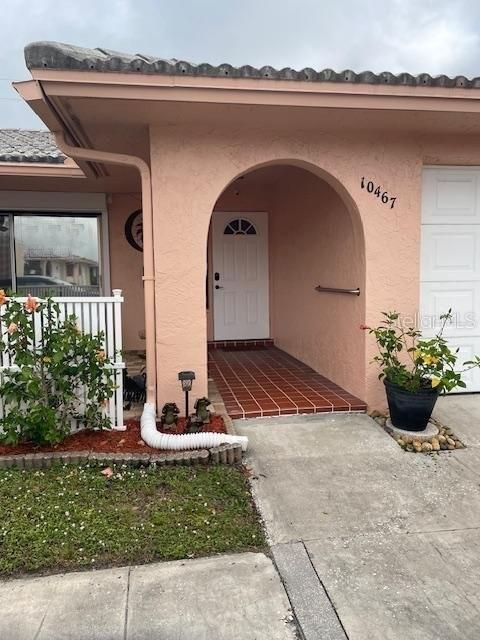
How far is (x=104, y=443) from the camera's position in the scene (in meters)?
3.93

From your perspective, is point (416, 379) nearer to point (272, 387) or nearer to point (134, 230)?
point (272, 387)

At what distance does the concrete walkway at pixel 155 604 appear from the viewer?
6.94 ft

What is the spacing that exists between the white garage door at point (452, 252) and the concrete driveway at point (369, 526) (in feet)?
3.76

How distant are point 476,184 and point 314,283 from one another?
2.24 metres

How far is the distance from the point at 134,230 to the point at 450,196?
4755mm

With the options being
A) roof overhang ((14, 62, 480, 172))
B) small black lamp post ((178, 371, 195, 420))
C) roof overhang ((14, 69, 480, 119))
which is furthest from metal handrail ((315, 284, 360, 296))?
small black lamp post ((178, 371, 195, 420))

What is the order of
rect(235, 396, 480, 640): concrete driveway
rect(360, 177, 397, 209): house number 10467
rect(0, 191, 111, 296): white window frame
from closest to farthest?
rect(235, 396, 480, 640): concrete driveway, rect(360, 177, 397, 209): house number 10467, rect(0, 191, 111, 296): white window frame

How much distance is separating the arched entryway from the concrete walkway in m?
2.22

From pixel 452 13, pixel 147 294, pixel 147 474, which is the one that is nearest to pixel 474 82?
pixel 147 294

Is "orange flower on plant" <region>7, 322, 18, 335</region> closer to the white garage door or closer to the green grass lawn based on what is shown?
the green grass lawn

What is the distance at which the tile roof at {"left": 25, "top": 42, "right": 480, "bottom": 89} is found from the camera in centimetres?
350

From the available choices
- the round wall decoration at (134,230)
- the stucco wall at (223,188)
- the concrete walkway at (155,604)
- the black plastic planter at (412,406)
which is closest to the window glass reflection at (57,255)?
the round wall decoration at (134,230)

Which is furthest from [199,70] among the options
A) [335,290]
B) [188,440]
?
[188,440]

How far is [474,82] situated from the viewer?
4031 mm
